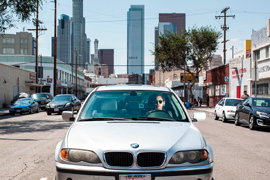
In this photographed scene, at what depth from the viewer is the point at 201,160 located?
3.54m

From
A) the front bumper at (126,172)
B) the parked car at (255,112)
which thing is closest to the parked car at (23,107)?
the parked car at (255,112)

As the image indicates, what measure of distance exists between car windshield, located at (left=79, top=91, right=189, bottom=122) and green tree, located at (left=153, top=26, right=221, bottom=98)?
40.0 meters

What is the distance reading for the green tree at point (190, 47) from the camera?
44.3 m

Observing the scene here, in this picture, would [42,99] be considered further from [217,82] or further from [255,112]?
Result: [217,82]

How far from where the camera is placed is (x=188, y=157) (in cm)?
349

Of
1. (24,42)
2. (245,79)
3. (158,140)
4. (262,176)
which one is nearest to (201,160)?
(158,140)

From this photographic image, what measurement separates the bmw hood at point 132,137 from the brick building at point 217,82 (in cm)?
3523

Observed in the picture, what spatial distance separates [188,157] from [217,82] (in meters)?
42.7

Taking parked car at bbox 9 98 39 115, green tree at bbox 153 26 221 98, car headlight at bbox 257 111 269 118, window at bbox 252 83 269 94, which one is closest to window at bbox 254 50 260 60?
window at bbox 252 83 269 94

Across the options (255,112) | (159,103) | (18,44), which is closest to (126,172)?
(159,103)

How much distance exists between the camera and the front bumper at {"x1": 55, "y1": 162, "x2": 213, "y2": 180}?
129 inches

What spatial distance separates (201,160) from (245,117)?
12187 millimetres

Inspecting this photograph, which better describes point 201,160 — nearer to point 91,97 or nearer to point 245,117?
point 91,97

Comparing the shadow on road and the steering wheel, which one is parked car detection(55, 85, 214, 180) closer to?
the steering wheel
